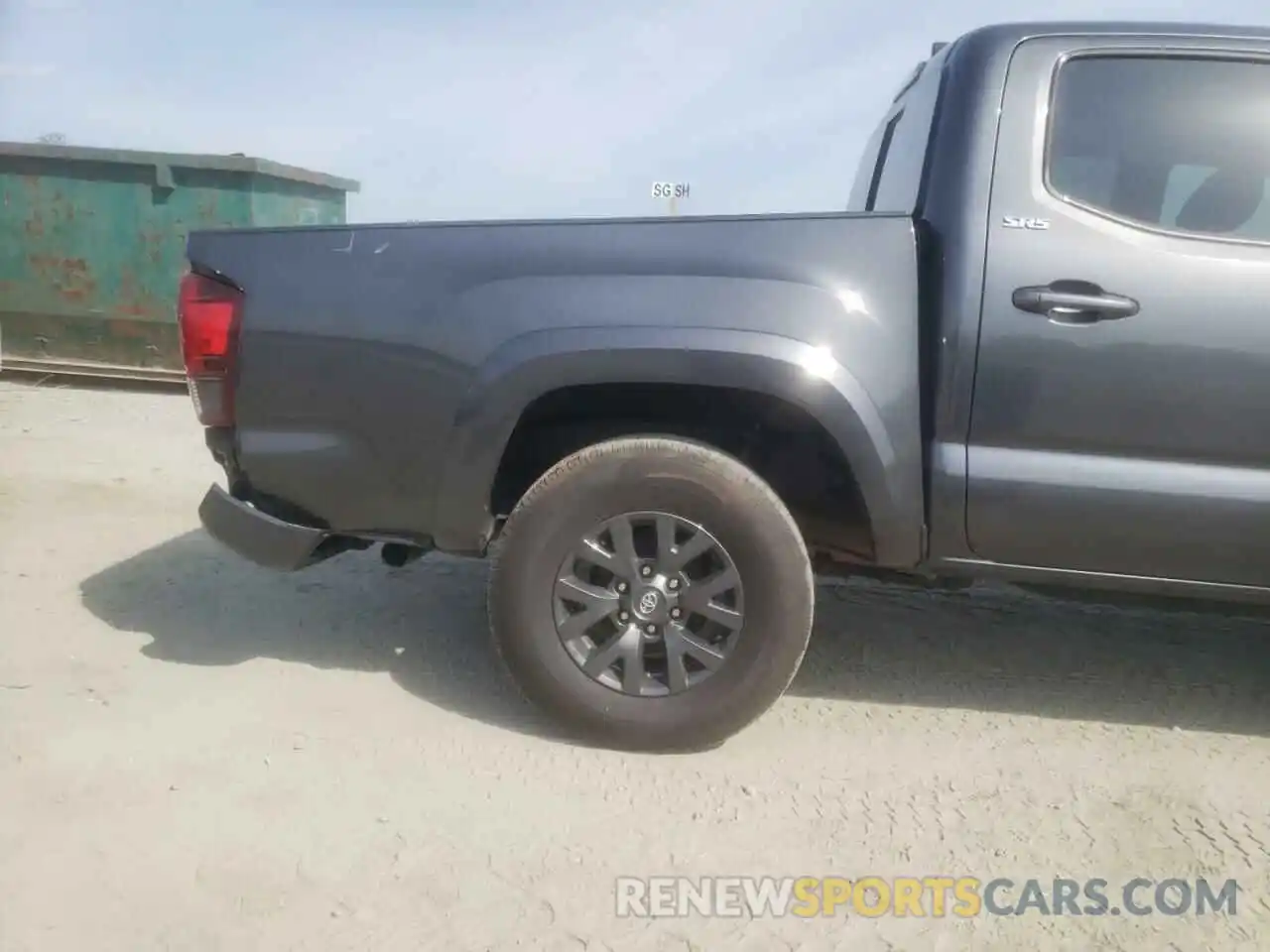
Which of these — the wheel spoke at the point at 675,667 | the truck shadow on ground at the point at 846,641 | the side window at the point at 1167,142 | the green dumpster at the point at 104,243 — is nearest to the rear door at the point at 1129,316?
the side window at the point at 1167,142

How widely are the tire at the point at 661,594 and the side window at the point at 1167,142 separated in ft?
3.77

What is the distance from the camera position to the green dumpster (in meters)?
8.36

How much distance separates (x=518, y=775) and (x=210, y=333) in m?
1.43

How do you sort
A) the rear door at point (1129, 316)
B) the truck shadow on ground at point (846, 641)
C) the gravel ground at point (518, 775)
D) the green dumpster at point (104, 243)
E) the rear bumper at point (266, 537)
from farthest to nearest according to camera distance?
the green dumpster at point (104, 243)
the truck shadow on ground at point (846, 641)
the rear bumper at point (266, 537)
the rear door at point (1129, 316)
the gravel ground at point (518, 775)

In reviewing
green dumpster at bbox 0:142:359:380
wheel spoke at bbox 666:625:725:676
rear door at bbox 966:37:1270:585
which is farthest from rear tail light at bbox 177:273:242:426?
green dumpster at bbox 0:142:359:380

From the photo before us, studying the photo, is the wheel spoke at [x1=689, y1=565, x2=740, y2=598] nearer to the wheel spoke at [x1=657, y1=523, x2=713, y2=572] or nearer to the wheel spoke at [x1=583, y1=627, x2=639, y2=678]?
the wheel spoke at [x1=657, y1=523, x2=713, y2=572]

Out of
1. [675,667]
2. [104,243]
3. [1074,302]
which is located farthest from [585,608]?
[104,243]

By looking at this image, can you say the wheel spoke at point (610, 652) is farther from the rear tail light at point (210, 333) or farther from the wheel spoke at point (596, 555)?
the rear tail light at point (210, 333)

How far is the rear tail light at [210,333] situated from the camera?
8.77 ft

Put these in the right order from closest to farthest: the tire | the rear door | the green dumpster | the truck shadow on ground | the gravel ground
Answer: the gravel ground, the rear door, the tire, the truck shadow on ground, the green dumpster

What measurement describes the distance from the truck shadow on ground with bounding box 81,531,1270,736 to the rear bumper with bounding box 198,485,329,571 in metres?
0.55

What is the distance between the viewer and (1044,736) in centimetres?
285

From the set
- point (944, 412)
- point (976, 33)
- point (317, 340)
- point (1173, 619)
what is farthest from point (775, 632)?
point (1173, 619)

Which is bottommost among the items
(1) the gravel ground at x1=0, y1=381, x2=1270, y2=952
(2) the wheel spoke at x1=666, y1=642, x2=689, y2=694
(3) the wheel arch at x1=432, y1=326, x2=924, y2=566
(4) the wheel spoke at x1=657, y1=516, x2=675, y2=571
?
(1) the gravel ground at x1=0, y1=381, x2=1270, y2=952
